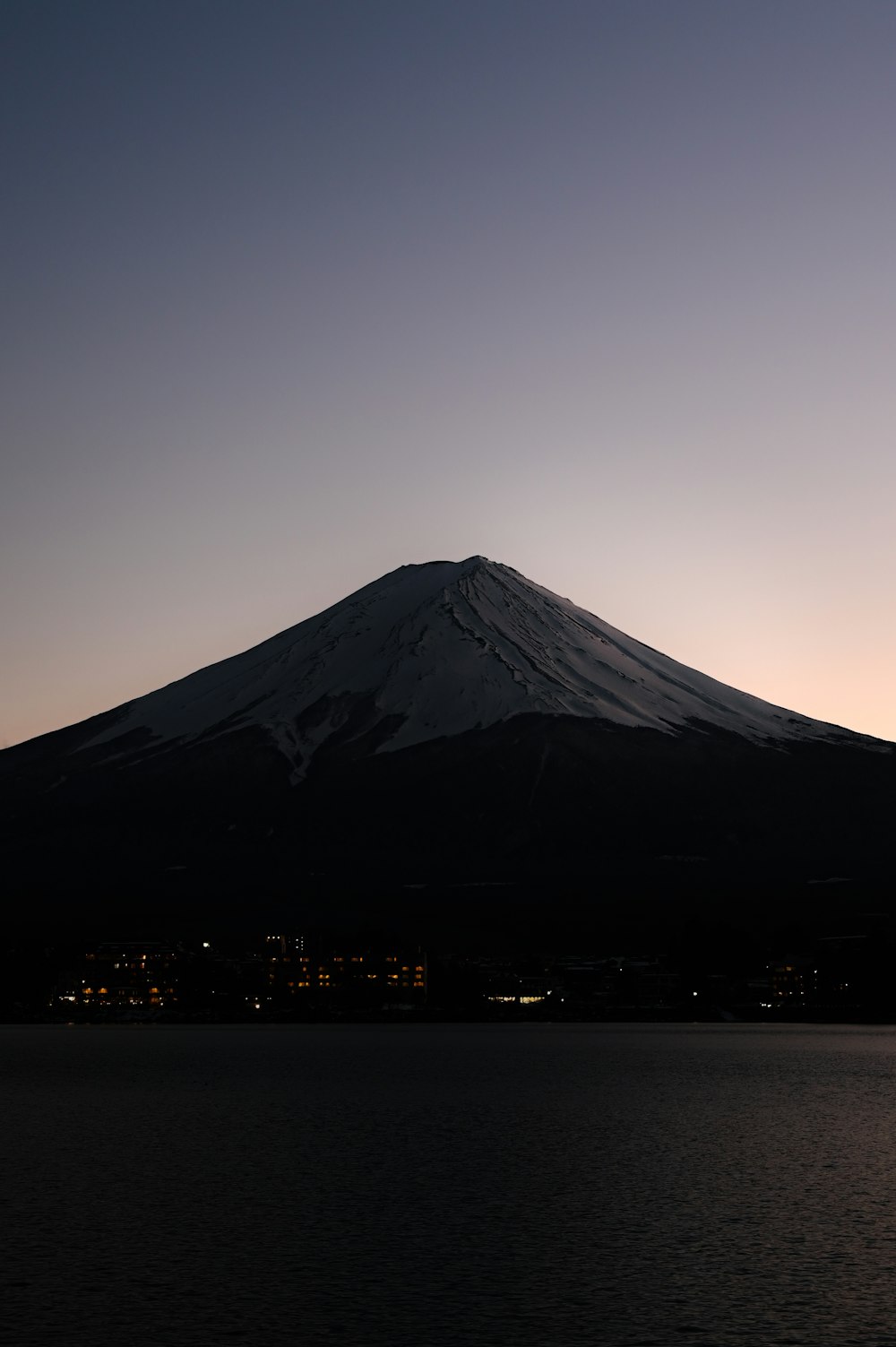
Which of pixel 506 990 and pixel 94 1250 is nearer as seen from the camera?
pixel 94 1250

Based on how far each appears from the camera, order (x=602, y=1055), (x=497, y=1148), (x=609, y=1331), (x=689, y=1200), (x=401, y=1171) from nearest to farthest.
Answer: (x=609, y=1331)
(x=689, y=1200)
(x=401, y=1171)
(x=497, y=1148)
(x=602, y=1055)

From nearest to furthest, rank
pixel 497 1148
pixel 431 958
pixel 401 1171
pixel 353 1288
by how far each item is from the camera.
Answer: pixel 353 1288, pixel 401 1171, pixel 497 1148, pixel 431 958

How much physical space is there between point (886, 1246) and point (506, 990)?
505ft

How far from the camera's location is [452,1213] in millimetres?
37000

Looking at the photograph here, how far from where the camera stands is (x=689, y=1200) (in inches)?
1531

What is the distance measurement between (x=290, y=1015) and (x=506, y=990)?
81.4 feet

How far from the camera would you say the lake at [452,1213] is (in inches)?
1016

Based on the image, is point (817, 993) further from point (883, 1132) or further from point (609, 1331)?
point (609, 1331)

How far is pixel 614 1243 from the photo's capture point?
3275 centimetres

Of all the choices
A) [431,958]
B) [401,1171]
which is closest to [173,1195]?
[401,1171]

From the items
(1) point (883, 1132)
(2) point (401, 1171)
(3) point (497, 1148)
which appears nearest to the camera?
(2) point (401, 1171)

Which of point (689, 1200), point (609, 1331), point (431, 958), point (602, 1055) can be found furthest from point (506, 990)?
point (609, 1331)

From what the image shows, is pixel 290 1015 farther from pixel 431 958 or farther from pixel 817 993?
pixel 817 993

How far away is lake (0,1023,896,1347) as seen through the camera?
2580 centimetres
